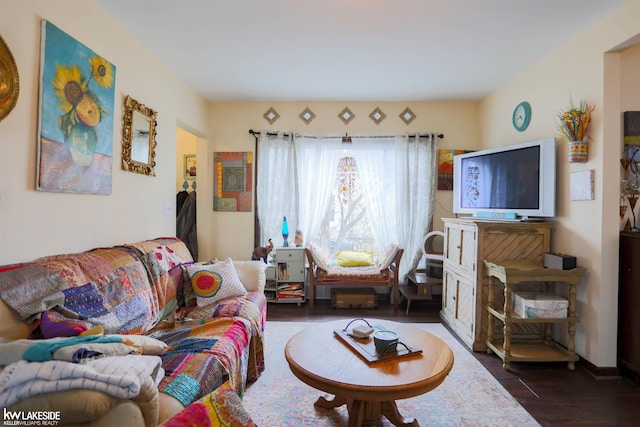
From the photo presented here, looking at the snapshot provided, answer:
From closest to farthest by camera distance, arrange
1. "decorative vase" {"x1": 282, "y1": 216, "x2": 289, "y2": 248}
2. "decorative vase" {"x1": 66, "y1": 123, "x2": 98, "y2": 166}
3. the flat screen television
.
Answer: "decorative vase" {"x1": 66, "y1": 123, "x2": 98, "y2": 166} < the flat screen television < "decorative vase" {"x1": 282, "y1": 216, "x2": 289, "y2": 248}

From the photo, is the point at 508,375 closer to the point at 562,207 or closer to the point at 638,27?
the point at 562,207

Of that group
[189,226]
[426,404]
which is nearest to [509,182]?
[426,404]

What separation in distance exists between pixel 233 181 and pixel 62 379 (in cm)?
354

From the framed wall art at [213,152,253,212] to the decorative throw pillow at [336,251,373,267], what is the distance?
142 centimetres

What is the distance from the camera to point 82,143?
2.10m

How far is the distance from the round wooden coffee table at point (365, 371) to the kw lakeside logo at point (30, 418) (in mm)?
939

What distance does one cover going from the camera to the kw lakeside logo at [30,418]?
3.14ft

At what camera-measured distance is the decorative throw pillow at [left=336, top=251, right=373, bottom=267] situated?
406 cm

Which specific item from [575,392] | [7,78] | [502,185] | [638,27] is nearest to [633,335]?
[575,392]

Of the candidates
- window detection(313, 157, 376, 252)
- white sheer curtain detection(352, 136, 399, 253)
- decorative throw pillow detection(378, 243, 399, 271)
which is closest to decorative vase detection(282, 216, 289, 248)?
window detection(313, 157, 376, 252)

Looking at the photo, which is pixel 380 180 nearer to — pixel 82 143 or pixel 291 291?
pixel 291 291

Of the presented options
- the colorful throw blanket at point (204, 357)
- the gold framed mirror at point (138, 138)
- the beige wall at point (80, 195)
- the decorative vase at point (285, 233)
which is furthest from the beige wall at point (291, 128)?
the colorful throw blanket at point (204, 357)

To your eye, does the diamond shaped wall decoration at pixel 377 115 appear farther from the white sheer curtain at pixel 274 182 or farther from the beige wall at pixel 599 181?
the beige wall at pixel 599 181

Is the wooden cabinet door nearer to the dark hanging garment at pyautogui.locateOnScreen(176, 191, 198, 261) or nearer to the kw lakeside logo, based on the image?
the kw lakeside logo
